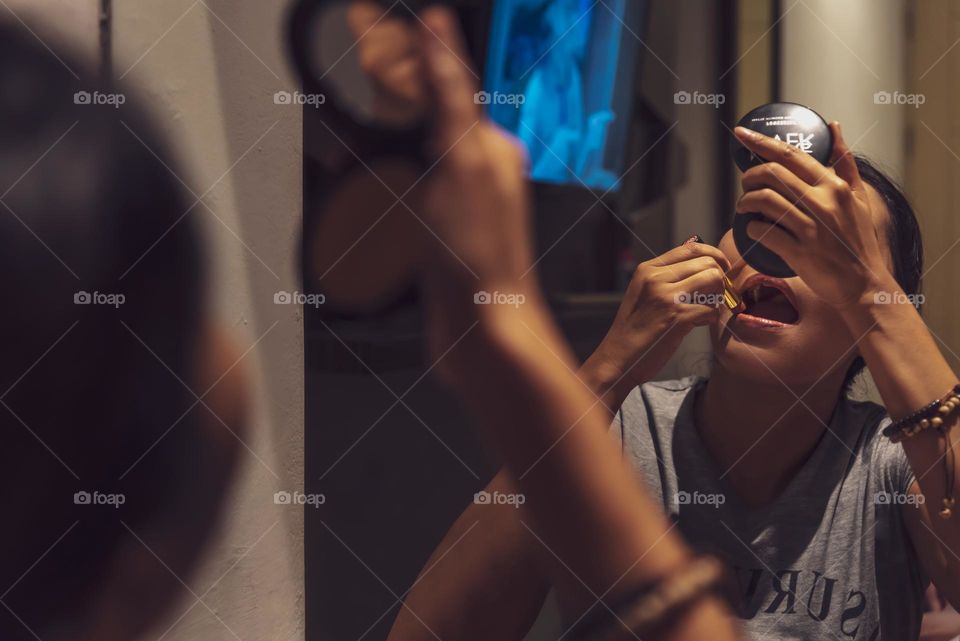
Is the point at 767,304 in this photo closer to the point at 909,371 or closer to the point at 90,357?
the point at 909,371

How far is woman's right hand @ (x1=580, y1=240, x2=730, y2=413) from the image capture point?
0.94 m

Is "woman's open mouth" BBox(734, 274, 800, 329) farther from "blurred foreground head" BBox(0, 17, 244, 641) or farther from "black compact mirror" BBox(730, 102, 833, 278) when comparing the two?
"blurred foreground head" BBox(0, 17, 244, 641)

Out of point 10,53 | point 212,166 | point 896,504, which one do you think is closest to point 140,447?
point 212,166

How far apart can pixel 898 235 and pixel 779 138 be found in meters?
0.22

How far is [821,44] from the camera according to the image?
3.86ft

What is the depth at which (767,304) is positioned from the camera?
98 centimetres

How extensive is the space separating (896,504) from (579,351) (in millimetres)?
391

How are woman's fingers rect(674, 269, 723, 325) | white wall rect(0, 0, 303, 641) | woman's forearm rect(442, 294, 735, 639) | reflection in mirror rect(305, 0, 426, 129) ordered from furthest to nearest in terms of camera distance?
white wall rect(0, 0, 303, 641), reflection in mirror rect(305, 0, 426, 129), woman's fingers rect(674, 269, 723, 325), woman's forearm rect(442, 294, 735, 639)

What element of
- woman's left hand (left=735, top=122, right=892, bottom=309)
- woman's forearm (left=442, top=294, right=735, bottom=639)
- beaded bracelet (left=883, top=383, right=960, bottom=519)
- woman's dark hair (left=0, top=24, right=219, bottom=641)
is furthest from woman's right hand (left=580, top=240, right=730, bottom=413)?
woman's dark hair (left=0, top=24, right=219, bottom=641)

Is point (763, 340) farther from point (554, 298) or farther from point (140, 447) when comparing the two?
point (140, 447)

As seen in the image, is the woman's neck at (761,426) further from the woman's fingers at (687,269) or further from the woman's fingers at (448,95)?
the woman's fingers at (448,95)

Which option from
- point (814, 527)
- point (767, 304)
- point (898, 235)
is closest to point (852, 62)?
point (898, 235)

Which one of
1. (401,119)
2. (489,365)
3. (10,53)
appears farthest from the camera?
(10,53)

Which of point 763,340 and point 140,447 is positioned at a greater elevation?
point 763,340
